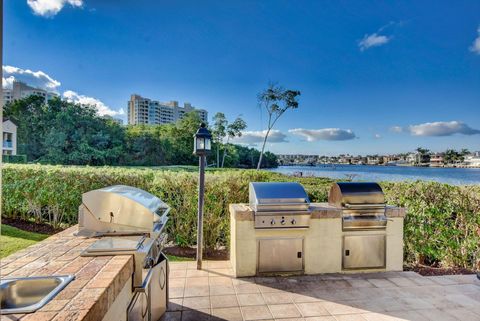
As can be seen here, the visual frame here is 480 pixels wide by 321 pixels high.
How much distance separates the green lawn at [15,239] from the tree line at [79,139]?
1621 centimetres

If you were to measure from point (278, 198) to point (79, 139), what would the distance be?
2432 cm

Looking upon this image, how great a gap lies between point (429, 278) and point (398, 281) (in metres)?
0.45

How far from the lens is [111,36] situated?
7.85 meters

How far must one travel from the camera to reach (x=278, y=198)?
3.56 meters

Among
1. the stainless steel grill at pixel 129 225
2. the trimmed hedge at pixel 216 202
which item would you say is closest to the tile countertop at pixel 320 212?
the trimmed hedge at pixel 216 202

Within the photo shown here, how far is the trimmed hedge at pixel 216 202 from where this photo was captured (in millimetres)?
4090

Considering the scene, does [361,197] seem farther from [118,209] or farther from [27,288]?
[27,288]

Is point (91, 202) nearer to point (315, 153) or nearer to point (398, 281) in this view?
point (398, 281)

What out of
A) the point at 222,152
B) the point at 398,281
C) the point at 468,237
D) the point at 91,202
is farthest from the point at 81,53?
the point at 222,152

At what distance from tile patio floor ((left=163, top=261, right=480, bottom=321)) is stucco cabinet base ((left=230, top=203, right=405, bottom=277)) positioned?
0.48 feet

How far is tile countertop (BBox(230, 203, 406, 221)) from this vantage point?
356 cm

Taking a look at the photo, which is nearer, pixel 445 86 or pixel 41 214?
pixel 41 214

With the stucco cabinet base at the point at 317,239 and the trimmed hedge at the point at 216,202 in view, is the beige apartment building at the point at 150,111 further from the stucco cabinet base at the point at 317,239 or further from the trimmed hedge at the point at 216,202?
the stucco cabinet base at the point at 317,239

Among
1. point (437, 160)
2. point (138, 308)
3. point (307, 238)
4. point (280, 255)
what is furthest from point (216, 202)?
point (437, 160)
